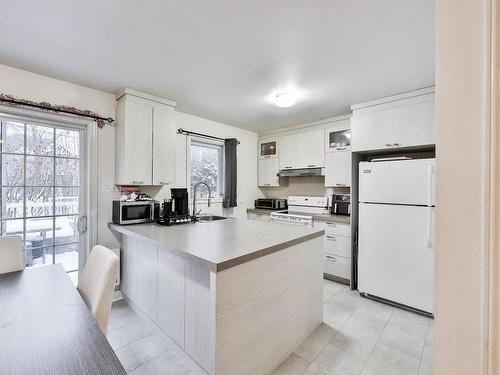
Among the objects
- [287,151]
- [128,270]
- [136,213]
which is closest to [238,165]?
[287,151]

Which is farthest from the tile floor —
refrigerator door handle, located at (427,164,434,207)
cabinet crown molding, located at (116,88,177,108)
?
cabinet crown molding, located at (116,88,177,108)

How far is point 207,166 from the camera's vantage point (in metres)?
3.80

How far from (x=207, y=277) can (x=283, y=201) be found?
286cm

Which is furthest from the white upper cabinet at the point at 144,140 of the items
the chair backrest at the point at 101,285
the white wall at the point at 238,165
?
the chair backrest at the point at 101,285

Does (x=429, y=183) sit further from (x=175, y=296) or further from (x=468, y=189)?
(x=175, y=296)

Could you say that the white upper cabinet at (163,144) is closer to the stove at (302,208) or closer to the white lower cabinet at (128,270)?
the white lower cabinet at (128,270)

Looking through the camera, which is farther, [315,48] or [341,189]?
[341,189]

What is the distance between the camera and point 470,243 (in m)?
0.56

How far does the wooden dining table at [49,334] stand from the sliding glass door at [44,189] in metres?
1.23

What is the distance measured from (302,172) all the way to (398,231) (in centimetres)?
163

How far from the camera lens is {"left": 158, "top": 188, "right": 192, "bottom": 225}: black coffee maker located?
8.39 feet

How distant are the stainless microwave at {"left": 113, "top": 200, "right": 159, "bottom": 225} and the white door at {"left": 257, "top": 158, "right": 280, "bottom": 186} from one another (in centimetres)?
213

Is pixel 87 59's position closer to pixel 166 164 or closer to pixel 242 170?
pixel 166 164

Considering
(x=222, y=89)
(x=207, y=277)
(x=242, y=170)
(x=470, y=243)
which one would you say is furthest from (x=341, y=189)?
(x=470, y=243)
